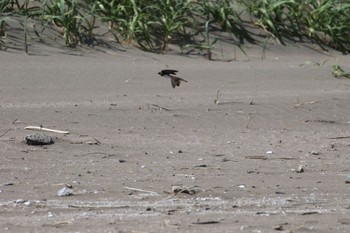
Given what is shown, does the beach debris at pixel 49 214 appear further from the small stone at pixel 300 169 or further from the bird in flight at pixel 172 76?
the bird in flight at pixel 172 76

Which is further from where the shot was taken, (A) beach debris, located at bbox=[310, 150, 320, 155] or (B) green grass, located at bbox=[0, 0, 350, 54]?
(B) green grass, located at bbox=[0, 0, 350, 54]

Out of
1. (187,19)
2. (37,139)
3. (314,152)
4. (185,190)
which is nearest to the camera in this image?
(185,190)

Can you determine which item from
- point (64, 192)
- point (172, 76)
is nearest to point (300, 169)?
point (64, 192)

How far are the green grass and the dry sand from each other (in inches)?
11.0

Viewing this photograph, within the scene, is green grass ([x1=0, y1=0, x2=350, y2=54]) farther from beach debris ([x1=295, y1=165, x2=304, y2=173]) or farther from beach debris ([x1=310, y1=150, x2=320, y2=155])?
beach debris ([x1=295, y1=165, x2=304, y2=173])

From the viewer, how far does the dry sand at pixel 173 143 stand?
208 inches

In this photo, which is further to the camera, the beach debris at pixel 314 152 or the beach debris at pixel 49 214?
the beach debris at pixel 314 152

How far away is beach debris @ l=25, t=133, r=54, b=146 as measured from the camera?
6771 mm

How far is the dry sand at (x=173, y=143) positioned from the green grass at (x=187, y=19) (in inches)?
11.0

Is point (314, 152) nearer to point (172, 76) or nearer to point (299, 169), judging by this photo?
point (299, 169)

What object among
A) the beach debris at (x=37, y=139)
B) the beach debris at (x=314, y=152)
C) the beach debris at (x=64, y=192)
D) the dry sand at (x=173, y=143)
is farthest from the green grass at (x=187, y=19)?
the beach debris at (x=64, y=192)

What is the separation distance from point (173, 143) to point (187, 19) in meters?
3.92

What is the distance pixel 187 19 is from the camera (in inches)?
429

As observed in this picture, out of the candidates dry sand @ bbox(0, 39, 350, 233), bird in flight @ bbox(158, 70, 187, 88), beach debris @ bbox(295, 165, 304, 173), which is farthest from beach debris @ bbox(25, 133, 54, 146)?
bird in flight @ bbox(158, 70, 187, 88)
